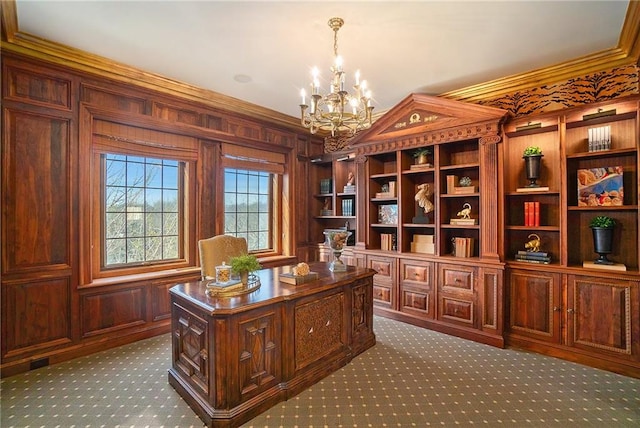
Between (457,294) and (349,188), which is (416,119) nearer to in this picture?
(349,188)

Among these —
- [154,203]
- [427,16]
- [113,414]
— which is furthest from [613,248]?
[154,203]

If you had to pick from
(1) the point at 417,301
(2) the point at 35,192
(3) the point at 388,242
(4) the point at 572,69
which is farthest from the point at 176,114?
(4) the point at 572,69

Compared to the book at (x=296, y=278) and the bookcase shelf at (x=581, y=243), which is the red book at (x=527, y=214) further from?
the book at (x=296, y=278)

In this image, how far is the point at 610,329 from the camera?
2799mm

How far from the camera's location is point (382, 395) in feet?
7.90

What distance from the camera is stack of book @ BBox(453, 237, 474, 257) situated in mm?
3672

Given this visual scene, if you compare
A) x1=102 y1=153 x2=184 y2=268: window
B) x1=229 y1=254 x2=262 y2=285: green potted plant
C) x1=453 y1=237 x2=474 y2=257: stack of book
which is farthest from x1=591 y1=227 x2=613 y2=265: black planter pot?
x1=102 y1=153 x2=184 y2=268: window

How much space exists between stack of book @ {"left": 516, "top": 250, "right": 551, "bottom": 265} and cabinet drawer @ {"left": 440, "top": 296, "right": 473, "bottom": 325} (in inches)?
28.4

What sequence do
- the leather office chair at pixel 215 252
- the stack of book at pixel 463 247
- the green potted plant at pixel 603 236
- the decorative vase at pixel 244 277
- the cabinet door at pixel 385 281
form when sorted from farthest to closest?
the cabinet door at pixel 385 281 → the stack of book at pixel 463 247 → the leather office chair at pixel 215 252 → the green potted plant at pixel 603 236 → the decorative vase at pixel 244 277

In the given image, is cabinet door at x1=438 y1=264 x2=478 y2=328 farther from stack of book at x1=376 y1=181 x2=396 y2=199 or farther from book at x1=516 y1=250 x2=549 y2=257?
stack of book at x1=376 y1=181 x2=396 y2=199

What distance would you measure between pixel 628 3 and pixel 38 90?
4.76 m

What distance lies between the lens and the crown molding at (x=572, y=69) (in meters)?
2.51

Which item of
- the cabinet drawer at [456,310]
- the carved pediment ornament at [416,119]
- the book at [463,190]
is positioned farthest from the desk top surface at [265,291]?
the carved pediment ornament at [416,119]

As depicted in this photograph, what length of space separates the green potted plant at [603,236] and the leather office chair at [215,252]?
3419 millimetres
